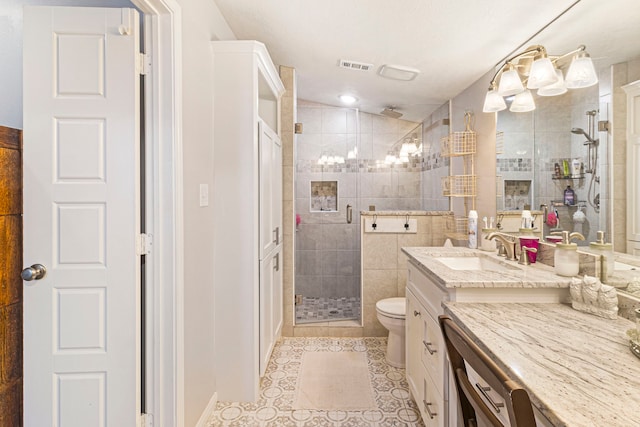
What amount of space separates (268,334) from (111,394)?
108 centimetres

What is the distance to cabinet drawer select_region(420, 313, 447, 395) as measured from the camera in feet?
4.57

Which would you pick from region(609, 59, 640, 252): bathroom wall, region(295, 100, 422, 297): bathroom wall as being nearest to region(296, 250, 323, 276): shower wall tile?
region(295, 100, 422, 297): bathroom wall

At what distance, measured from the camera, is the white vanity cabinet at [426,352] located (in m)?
1.40

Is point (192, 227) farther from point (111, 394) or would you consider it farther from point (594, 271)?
point (594, 271)

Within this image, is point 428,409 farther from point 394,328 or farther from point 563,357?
point 563,357

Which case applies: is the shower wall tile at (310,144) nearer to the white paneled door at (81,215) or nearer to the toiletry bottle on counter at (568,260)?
the white paneled door at (81,215)

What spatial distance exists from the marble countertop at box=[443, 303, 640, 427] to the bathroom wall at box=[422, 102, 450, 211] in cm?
191

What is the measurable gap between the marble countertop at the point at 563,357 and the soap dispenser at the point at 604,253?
0.23 metres

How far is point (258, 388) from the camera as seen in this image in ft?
6.70

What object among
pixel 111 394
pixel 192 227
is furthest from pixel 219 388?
pixel 192 227

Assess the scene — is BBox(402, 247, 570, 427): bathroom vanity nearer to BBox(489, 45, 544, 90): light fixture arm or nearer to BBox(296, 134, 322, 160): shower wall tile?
BBox(489, 45, 544, 90): light fixture arm

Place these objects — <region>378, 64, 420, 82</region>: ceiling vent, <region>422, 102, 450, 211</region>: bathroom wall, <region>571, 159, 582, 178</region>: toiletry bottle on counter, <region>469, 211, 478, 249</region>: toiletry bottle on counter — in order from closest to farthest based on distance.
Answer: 1. <region>571, 159, 582, 178</region>: toiletry bottle on counter
2. <region>469, 211, 478, 249</region>: toiletry bottle on counter
3. <region>378, 64, 420, 82</region>: ceiling vent
4. <region>422, 102, 450, 211</region>: bathroom wall

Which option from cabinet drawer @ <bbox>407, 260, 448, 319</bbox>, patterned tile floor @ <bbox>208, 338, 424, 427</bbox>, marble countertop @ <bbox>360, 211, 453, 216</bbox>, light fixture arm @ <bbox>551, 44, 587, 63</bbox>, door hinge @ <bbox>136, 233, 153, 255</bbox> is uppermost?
light fixture arm @ <bbox>551, 44, 587, 63</bbox>

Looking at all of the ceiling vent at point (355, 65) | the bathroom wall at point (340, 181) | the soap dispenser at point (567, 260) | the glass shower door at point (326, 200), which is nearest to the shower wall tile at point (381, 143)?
the bathroom wall at point (340, 181)
